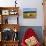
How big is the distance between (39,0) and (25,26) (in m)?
0.89

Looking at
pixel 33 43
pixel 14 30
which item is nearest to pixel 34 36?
pixel 33 43

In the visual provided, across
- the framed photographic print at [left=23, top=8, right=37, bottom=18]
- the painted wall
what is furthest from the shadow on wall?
the framed photographic print at [left=23, top=8, right=37, bottom=18]

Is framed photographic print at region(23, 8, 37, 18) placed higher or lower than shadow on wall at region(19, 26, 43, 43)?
higher

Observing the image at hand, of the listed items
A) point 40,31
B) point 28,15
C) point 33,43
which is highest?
point 28,15

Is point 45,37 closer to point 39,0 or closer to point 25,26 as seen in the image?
point 25,26

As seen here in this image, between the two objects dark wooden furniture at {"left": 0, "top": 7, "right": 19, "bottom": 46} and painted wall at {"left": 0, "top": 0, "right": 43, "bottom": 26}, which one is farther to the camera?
painted wall at {"left": 0, "top": 0, "right": 43, "bottom": 26}

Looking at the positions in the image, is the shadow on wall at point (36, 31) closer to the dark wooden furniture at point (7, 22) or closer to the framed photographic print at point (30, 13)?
the dark wooden furniture at point (7, 22)

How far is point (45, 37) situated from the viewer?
14.9 feet

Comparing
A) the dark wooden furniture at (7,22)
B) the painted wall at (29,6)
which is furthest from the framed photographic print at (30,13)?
the dark wooden furniture at (7,22)

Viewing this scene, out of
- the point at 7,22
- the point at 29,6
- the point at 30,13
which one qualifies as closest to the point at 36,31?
the point at 30,13

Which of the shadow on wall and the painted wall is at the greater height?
the painted wall

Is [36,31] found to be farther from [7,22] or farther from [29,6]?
[7,22]

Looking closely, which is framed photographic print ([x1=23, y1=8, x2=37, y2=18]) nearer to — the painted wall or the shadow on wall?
the painted wall

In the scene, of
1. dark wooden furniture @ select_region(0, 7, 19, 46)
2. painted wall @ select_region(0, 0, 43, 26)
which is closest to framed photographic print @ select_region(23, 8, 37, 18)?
painted wall @ select_region(0, 0, 43, 26)
